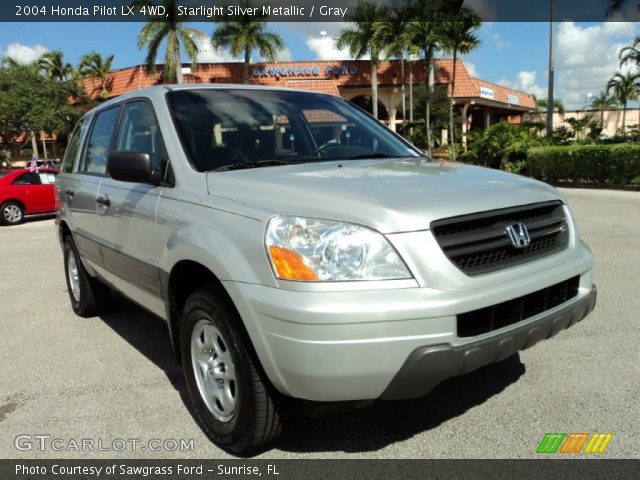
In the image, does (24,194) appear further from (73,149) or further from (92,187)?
(92,187)

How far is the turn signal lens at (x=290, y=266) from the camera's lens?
2238 mm

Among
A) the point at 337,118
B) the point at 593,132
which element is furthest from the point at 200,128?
the point at 593,132

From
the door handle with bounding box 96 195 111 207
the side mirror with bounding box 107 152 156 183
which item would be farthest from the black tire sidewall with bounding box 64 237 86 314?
the side mirror with bounding box 107 152 156 183

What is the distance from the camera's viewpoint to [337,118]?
4047mm

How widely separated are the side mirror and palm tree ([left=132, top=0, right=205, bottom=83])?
28467mm

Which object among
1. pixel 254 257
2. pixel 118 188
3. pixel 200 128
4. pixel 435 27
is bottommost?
pixel 254 257

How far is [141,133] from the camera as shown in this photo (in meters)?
3.69

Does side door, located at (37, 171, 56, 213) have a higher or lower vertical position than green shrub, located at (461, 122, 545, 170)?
lower

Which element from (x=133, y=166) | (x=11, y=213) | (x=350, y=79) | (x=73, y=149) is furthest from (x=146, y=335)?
(x=350, y=79)

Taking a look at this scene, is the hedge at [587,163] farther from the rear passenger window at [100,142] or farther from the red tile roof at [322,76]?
the rear passenger window at [100,142]

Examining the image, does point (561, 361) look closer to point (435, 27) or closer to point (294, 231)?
point (294, 231)

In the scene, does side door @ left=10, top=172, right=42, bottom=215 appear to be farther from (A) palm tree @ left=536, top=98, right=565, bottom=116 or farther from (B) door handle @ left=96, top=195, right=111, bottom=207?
(A) palm tree @ left=536, top=98, right=565, bottom=116

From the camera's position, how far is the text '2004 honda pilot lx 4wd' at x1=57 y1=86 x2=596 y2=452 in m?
2.22

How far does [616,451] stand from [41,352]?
411 centimetres
